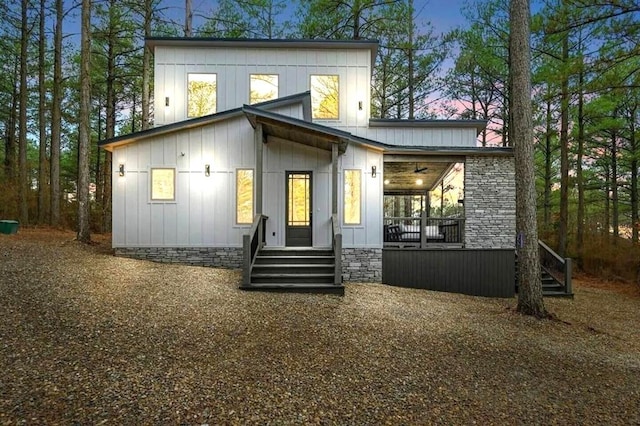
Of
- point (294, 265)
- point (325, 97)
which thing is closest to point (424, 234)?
point (294, 265)

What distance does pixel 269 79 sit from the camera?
41.2 feet

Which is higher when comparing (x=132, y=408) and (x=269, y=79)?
(x=269, y=79)

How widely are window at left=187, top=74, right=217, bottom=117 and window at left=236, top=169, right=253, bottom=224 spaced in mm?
3641

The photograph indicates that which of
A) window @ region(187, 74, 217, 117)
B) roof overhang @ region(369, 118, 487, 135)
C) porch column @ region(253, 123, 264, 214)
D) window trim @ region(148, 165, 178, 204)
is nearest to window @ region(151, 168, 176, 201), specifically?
window trim @ region(148, 165, 178, 204)

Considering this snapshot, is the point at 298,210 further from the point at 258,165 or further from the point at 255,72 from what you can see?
the point at 255,72

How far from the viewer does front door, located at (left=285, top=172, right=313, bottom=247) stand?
1050 cm

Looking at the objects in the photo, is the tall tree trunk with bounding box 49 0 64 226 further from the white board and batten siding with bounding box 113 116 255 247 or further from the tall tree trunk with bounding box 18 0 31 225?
the white board and batten siding with bounding box 113 116 255 247

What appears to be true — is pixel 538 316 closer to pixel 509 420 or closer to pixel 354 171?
pixel 509 420

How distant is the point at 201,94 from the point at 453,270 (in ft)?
32.1

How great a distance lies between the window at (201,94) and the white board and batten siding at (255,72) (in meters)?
0.15

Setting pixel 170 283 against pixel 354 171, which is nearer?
pixel 170 283

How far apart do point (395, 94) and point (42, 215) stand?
1756cm

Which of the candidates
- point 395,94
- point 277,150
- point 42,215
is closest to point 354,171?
point 277,150

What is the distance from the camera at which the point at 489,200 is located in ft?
36.4
